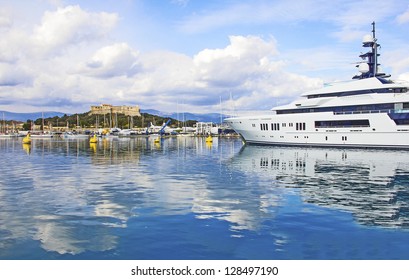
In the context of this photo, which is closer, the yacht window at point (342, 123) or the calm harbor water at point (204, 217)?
the calm harbor water at point (204, 217)

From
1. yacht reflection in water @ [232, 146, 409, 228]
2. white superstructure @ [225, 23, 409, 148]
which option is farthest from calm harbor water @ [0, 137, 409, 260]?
white superstructure @ [225, 23, 409, 148]

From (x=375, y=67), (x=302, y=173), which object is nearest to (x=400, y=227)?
(x=302, y=173)

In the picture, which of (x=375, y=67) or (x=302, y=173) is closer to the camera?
(x=302, y=173)

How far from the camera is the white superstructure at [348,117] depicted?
4978 cm

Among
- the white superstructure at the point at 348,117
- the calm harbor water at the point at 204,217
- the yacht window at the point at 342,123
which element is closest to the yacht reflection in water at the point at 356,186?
the calm harbor water at the point at 204,217

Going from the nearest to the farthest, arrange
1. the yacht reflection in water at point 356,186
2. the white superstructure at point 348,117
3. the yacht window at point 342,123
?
the yacht reflection in water at point 356,186 → the white superstructure at point 348,117 → the yacht window at point 342,123

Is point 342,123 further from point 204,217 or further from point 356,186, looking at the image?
point 204,217

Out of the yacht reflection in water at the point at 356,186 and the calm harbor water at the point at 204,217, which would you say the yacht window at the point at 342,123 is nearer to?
the yacht reflection in water at the point at 356,186

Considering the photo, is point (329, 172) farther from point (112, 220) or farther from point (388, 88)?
point (388, 88)

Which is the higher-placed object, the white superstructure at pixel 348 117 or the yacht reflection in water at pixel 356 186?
the white superstructure at pixel 348 117

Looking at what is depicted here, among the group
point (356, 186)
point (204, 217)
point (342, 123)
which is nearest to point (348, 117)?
point (342, 123)
